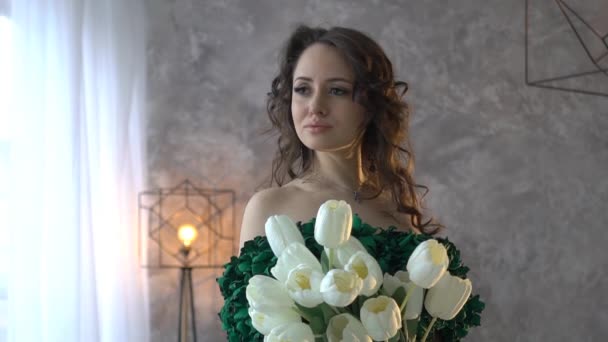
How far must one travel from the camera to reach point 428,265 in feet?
3.01

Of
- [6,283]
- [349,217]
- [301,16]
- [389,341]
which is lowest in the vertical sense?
[6,283]

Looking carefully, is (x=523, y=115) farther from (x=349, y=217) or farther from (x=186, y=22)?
(x=349, y=217)

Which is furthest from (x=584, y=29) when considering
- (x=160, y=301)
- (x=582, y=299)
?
(x=160, y=301)

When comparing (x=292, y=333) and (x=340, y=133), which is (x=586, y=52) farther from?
(x=292, y=333)

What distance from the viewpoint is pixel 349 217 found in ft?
3.11

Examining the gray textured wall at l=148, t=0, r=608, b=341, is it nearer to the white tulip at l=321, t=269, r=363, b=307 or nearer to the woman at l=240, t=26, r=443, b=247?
the woman at l=240, t=26, r=443, b=247

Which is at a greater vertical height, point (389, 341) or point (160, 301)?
point (389, 341)

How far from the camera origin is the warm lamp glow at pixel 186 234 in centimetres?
314

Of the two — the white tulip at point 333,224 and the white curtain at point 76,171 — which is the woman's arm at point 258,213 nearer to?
the white tulip at point 333,224

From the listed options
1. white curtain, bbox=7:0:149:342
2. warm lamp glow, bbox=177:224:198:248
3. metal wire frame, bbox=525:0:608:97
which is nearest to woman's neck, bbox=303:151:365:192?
white curtain, bbox=7:0:149:342

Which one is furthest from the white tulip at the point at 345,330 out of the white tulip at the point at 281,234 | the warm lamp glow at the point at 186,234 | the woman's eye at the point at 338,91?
the warm lamp glow at the point at 186,234

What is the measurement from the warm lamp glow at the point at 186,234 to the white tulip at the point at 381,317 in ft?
7.48

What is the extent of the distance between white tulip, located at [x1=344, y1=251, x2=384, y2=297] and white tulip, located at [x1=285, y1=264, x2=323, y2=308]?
42 millimetres

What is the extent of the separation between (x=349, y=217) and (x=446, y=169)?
2587 mm
